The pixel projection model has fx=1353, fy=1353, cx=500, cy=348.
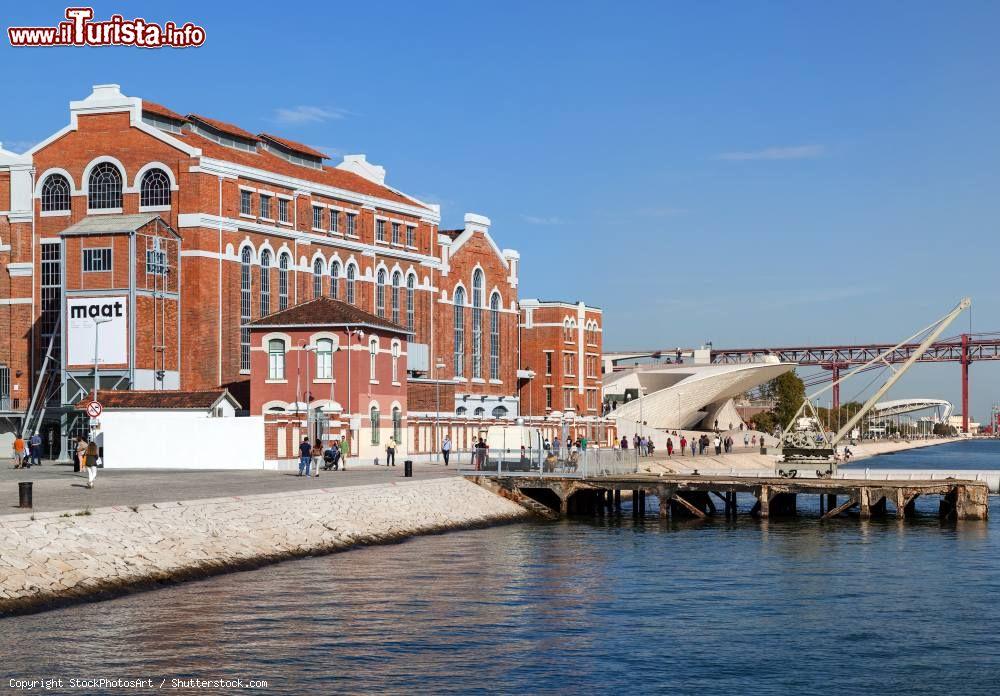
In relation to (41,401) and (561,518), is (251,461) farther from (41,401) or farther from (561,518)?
(41,401)

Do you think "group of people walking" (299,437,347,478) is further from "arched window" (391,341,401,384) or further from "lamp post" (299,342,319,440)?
"arched window" (391,341,401,384)

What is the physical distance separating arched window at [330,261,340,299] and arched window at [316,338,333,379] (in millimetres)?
22657

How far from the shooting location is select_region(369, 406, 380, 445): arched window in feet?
274

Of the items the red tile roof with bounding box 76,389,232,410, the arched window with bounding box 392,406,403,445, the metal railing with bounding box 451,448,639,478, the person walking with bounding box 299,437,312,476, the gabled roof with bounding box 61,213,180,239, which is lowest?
the metal railing with bounding box 451,448,639,478

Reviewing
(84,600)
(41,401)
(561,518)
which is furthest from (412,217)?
(84,600)

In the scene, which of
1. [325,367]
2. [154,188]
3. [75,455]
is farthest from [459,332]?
[75,455]

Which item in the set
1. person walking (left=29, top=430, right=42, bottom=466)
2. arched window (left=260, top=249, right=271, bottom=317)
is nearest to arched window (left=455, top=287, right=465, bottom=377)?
arched window (left=260, top=249, right=271, bottom=317)

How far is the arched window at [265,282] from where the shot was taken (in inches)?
3819

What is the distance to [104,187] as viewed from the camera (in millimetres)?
94125

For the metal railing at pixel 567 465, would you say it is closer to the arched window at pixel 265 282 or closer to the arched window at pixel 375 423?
the arched window at pixel 375 423

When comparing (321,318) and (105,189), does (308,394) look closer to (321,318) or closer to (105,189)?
(321,318)

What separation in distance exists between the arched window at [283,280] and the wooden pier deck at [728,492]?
3522 cm

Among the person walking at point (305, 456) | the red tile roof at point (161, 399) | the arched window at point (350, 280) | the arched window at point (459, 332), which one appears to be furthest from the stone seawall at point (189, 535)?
the arched window at point (459, 332)

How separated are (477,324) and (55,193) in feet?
142
